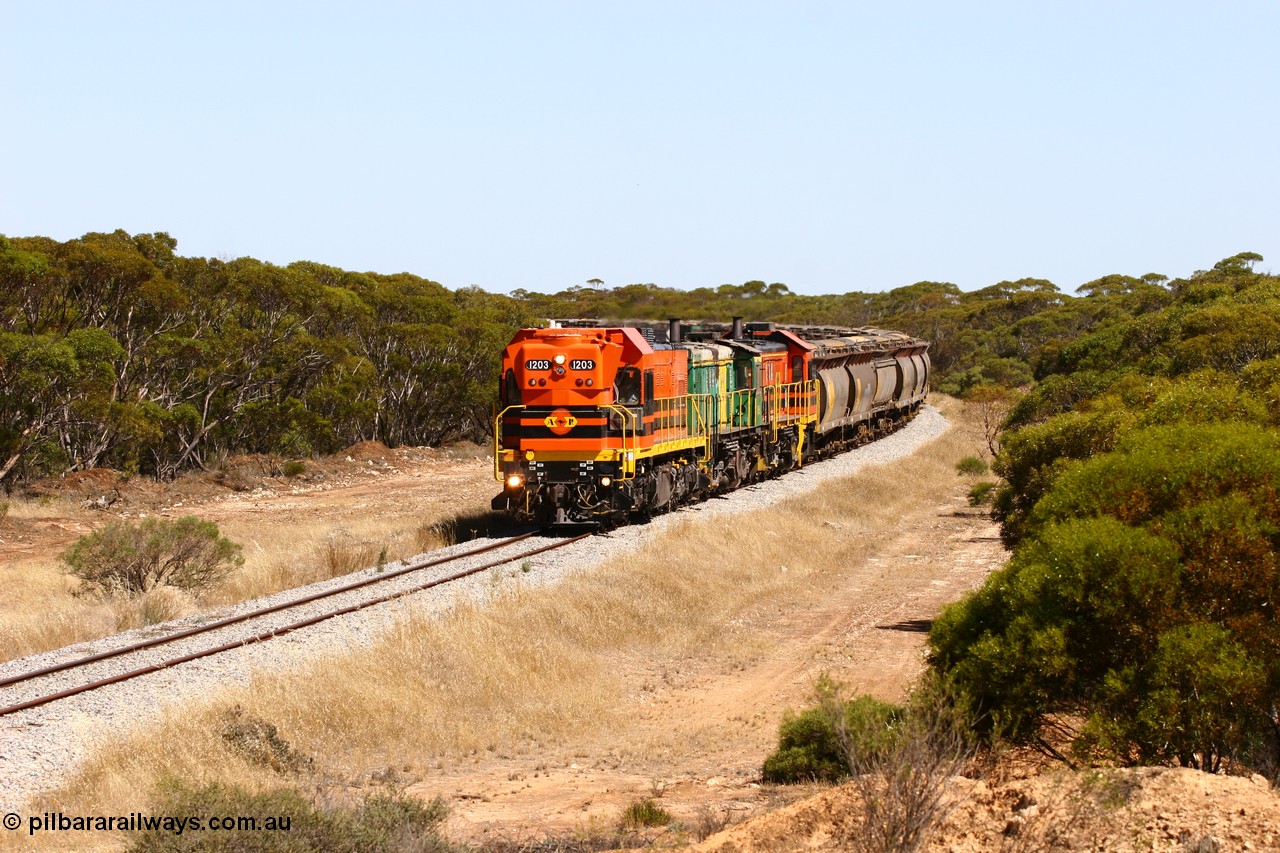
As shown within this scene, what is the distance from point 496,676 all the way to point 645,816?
5.19 meters

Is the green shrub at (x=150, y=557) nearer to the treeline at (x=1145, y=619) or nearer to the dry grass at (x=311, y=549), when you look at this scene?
the dry grass at (x=311, y=549)

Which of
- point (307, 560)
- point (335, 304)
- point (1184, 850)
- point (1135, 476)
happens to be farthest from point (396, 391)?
point (1184, 850)

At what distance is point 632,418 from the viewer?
23.8m

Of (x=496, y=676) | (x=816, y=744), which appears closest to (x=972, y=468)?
(x=496, y=676)

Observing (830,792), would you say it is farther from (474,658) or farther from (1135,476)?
(474,658)

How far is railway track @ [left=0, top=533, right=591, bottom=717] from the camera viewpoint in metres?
14.0

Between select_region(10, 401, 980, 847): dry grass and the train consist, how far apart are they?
1.67m

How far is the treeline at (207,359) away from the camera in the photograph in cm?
3550

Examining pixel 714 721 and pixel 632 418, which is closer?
pixel 714 721

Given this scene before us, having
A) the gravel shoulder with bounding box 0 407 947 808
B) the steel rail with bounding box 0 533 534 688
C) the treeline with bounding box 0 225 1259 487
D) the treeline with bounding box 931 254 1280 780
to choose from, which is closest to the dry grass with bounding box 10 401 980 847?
the gravel shoulder with bounding box 0 407 947 808

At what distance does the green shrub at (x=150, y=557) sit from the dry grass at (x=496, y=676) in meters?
5.75

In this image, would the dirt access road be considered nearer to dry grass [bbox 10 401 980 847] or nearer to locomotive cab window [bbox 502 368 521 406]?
dry grass [bbox 10 401 980 847]

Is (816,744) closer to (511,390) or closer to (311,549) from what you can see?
(511,390)

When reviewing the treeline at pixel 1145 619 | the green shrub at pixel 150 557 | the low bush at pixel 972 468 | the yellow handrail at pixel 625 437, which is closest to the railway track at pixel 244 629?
the yellow handrail at pixel 625 437
